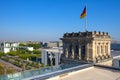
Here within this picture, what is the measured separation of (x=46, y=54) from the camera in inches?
2677

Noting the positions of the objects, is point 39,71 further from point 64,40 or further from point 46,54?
point 46,54

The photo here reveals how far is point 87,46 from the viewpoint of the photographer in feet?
63.5

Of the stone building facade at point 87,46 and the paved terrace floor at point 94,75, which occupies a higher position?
the stone building facade at point 87,46

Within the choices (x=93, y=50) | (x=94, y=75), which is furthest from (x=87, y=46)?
(x=94, y=75)

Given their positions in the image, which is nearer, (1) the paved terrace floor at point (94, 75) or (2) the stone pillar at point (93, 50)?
(1) the paved terrace floor at point (94, 75)

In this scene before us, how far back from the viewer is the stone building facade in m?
19.2

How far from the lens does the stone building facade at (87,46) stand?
19.2 metres

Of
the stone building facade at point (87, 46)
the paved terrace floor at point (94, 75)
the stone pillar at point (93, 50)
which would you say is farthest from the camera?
the stone building facade at point (87, 46)

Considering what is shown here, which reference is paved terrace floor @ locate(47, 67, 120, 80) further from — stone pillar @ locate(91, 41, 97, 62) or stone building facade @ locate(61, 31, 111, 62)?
stone building facade @ locate(61, 31, 111, 62)

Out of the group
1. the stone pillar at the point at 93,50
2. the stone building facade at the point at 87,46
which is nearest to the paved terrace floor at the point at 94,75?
the stone pillar at the point at 93,50

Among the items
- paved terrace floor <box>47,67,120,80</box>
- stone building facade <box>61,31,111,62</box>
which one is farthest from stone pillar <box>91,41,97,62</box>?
paved terrace floor <box>47,67,120,80</box>

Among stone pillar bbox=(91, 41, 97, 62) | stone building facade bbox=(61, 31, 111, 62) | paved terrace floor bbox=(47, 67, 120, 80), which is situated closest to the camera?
paved terrace floor bbox=(47, 67, 120, 80)

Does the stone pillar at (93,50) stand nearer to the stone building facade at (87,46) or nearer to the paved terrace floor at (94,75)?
the stone building facade at (87,46)

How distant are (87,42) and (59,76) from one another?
20.9 feet
